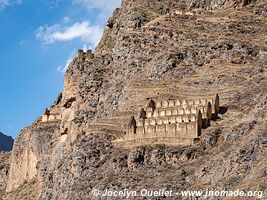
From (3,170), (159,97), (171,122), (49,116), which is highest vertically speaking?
(49,116)

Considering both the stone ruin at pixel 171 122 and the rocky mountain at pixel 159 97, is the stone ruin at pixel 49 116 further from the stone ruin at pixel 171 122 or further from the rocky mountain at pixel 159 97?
the stone ruin at pixel 171 122

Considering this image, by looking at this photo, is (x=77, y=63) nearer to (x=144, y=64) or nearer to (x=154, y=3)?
(x=144, y=64)

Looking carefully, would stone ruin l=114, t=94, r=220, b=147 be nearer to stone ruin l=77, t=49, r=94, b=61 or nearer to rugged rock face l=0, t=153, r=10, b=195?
stone ruin l=77, t=49, r=94, b=61

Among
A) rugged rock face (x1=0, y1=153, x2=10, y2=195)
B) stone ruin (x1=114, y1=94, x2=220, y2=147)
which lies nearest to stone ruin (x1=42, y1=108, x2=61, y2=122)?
rugged rock face (x1=0, y1=153, x2=10, y2=195)

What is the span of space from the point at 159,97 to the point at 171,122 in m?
8.29

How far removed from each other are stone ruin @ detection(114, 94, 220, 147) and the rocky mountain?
905 millimetres

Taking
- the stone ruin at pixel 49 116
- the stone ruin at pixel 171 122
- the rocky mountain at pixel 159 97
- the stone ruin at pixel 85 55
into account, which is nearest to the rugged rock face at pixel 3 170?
the rocky mountain at pixel 159 97

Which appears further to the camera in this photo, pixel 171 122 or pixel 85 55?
pixel 85 55

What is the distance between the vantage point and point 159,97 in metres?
82.1

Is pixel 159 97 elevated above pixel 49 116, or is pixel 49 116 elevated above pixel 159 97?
pixel 49 116

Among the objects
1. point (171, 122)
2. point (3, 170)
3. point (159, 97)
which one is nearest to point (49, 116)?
point (3, 170)

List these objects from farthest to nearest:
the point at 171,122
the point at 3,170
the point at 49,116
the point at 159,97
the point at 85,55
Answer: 1. the point at 3,170
2. the point at 49,116
3. the point at 85,55
4. the point at 159,97
5. the point at 171,122

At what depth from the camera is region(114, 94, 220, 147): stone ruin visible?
71.0 meters

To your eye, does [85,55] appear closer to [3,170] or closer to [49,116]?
[49,116]
